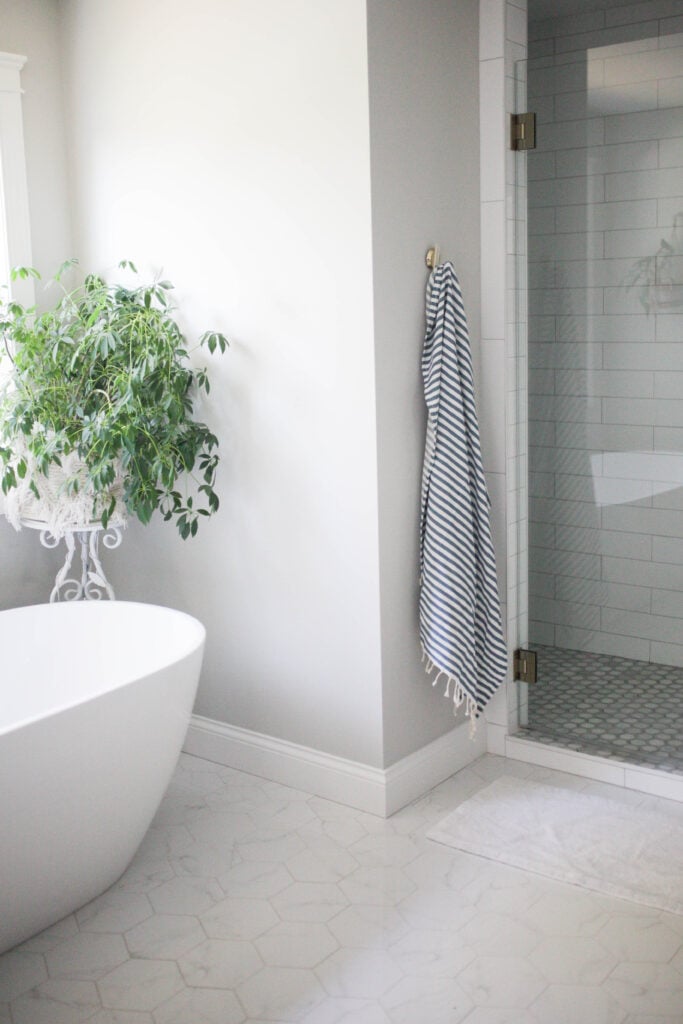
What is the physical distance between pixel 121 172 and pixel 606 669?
231cm

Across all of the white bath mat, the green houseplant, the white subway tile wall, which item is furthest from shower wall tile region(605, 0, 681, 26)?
the white bath mat

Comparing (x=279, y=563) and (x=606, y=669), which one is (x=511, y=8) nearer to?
(x=279, y=563)

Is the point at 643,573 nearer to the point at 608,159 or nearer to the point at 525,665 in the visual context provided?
the point at 525,665

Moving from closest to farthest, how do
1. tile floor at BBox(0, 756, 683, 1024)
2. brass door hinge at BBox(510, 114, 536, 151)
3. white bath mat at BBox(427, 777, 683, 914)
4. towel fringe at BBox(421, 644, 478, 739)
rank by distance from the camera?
tile floor at BBox(0, 756, 683, 1024), white bath mat at BBox(427, 777, 683, 914), towel fringe at BBox(421, 644, 478, 739), brass door hinge at BBox(510, 114, 536, 151)

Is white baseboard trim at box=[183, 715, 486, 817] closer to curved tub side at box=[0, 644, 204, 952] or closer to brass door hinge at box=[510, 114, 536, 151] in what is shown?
curved tub side at box=[0, 644, 204, 952]

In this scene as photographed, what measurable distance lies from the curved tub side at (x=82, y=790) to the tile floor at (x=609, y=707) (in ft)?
4.39

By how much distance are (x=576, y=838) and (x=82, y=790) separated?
1.41m

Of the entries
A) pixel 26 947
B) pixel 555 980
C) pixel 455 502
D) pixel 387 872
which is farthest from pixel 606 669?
pixel 26 947

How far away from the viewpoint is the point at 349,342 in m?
3.11

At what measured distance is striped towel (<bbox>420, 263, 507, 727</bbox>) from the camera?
3.21 meters

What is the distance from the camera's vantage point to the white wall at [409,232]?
3.05m

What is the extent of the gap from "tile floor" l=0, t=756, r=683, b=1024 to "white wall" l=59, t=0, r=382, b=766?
429 mm

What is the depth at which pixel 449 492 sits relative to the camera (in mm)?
3240

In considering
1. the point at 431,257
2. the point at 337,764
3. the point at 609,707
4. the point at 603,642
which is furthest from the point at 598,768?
the point at 431,257
